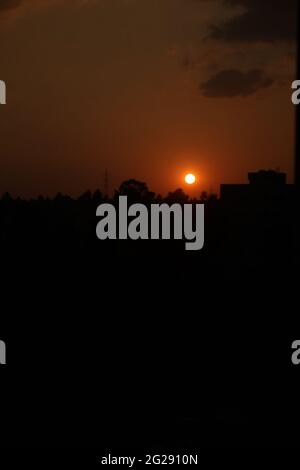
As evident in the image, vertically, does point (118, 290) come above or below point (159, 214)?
below

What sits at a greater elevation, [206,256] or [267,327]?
[206,256]

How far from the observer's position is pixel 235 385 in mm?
6066

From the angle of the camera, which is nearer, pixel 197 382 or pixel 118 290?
pixel 197 382

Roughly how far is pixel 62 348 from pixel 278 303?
2.11m

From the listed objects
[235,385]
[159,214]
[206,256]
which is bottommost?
[235,385]

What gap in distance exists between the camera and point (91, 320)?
7602mm

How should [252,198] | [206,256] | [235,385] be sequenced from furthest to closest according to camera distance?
[252,198], [206,256], [235,385]

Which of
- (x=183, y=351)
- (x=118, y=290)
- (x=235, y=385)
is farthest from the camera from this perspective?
(x=118, y=290)

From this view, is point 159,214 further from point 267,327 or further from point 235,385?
point 235,385

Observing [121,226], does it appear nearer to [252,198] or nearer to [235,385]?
[252,198]
